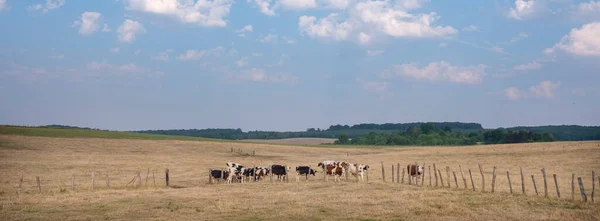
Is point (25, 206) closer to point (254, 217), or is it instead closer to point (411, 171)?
point (254, 217)

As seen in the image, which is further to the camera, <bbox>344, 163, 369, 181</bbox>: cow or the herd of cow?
the herd of cow

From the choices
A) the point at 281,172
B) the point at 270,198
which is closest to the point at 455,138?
the point at 281,172

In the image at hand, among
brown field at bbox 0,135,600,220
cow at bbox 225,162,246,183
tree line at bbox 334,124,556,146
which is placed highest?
tree line at bbox 334,124,556,146

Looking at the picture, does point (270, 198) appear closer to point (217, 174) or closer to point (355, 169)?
point (217, 174)

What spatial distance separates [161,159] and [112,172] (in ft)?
43.0

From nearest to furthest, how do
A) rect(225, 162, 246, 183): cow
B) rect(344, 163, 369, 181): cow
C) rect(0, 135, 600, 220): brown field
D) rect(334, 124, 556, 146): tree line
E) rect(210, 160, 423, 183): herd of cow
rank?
rect(0, 135, 600, 220): brown field < rect(344, 163, 369, 181): cow < rect(210, 160, 423, 183): herd of cow < rect(225, 162, 246, 183): cow < rect(334, 124, 556, 146): tree line

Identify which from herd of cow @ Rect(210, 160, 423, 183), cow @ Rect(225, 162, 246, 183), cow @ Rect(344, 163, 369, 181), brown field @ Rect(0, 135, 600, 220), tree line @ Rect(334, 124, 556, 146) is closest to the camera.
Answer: brown field @ Rect(0, 135, 600, 220)

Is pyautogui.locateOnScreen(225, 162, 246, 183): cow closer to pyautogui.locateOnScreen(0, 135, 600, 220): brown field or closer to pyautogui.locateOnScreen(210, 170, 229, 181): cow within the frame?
pyautogui.locateOnScreen(210, 170, 229, 181): cow

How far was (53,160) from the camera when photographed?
2087 inches

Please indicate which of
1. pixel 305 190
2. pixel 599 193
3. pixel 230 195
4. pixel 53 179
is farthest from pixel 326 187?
pixel 53 179

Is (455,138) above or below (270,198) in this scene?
above

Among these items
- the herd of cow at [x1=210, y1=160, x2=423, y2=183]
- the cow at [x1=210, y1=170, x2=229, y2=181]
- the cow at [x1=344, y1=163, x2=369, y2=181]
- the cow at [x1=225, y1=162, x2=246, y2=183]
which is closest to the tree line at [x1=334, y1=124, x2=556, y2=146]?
the cow at [x1=344, y1=163, x2=369, y2=181]

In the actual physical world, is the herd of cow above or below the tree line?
below

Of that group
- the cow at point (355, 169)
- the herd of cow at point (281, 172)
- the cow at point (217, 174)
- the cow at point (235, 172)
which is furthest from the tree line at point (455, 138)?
the cow at point (217, 174)
